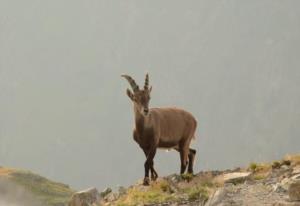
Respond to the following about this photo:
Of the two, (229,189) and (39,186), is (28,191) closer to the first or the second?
(39,186)

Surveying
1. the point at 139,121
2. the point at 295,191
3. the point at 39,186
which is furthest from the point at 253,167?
the point at 39,186

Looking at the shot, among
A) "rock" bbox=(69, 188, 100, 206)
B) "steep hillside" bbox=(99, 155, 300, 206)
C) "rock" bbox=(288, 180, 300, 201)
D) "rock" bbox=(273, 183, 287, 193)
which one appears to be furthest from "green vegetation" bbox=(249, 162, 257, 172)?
"rock" bbox=(288, 180, 300, 201)

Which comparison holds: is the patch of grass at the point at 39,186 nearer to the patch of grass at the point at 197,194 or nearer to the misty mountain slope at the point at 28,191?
the misty mountain slope at the point at 28,191

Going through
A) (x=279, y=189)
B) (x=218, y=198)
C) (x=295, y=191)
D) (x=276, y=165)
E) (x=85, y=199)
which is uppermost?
(x=276, y=165)

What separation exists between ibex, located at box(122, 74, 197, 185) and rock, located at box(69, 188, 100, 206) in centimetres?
250

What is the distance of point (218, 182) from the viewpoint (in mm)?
17344

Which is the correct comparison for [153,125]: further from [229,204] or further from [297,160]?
[229,204]

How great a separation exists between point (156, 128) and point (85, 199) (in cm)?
465

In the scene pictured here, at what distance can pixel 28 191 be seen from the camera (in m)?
51.2

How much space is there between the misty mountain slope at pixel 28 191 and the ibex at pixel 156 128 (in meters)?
17.2

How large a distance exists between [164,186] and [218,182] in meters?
1.71

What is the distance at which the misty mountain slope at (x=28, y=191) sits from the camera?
42.7 m

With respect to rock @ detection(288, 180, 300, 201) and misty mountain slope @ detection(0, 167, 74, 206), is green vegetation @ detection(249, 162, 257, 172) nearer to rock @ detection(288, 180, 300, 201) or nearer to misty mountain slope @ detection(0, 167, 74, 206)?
rock @ detection(288, 180, 300, 201)

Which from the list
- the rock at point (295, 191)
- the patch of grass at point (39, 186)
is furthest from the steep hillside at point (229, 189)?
the patch of grass at point (39, 186)
